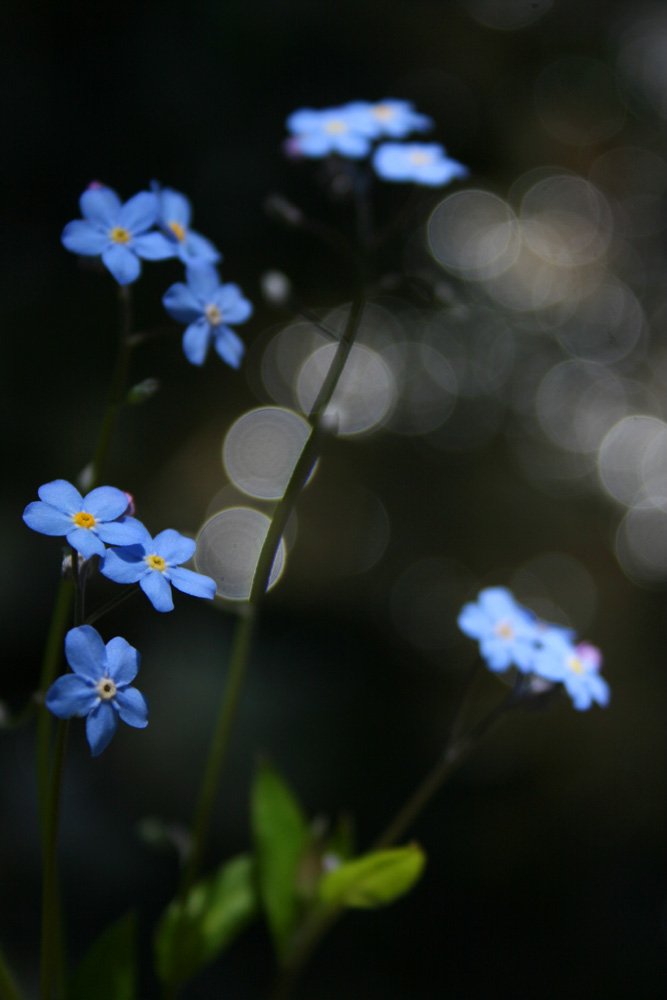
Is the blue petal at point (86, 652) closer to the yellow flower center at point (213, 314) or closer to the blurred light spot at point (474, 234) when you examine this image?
the yellow flower center at point (213, 314)

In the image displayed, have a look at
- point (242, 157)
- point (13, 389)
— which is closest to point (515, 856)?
point (13, 389)

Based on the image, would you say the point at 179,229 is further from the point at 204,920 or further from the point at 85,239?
the point at 204,920

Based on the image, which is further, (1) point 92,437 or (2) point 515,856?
(1) point 92,437

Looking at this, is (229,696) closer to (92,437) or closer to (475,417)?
(92,437)


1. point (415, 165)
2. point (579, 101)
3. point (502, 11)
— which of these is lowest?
point (415, 165)

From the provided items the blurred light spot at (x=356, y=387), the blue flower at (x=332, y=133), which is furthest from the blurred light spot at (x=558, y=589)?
the blue flower at (x=332, y=133)

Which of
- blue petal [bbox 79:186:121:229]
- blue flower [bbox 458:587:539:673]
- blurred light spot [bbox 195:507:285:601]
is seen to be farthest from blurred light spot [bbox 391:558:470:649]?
blue petal [bbox 79:186:121:229]

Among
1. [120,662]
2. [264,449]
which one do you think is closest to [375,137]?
[120,662]
